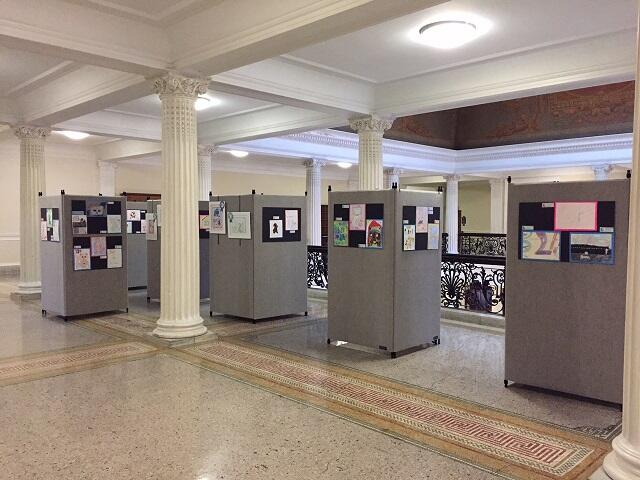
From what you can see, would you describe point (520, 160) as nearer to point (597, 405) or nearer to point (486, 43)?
point (486, 43)

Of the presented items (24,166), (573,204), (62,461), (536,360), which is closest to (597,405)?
(536,360)

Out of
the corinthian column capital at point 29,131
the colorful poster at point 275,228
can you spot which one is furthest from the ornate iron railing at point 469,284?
the corinthian column capital at point 29,131

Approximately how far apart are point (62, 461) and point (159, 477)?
787 millimetres

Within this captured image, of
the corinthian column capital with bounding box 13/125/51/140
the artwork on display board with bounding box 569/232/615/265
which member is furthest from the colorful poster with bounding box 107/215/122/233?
the artwork on display board with bounding box 569/232/615/265

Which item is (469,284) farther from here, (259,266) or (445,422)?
(445,422)

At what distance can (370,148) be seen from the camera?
1042 centimetres

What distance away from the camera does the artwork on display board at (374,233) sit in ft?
21.8

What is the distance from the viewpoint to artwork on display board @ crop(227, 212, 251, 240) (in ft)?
28.3

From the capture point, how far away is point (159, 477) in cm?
354

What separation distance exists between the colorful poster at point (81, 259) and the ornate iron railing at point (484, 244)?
51.7 feet

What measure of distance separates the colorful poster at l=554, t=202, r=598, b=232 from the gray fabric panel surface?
1987 mm

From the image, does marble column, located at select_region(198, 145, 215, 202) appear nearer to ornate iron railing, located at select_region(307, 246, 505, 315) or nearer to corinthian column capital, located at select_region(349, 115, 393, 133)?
corinthian column capital, located at select_region(349, 115, 393, 133)

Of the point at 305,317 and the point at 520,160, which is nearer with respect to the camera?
the point at 305,317

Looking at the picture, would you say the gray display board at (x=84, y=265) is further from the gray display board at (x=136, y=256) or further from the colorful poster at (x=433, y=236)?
the colorful poster at (x=433, y=236)
